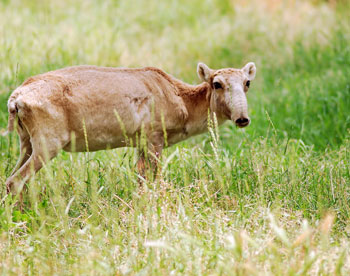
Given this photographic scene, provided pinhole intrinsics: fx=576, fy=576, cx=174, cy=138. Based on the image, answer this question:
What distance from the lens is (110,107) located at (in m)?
5.70

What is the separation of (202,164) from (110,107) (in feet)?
3.90

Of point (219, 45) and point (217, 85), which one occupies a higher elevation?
point (217, 85)

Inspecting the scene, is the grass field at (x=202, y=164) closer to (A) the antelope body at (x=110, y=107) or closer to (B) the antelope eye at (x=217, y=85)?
(A) the antelope body at (x=110, y=107)

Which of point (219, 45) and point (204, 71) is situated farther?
point (219, 45)

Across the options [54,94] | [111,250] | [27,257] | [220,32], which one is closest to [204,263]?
[111,250]

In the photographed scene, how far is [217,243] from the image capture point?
4.35m

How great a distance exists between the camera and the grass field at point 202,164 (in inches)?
162

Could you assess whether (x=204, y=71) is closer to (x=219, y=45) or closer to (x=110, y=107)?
(x=110, y=107)

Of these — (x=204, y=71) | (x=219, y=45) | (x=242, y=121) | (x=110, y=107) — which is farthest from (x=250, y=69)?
(x=219, y=45)

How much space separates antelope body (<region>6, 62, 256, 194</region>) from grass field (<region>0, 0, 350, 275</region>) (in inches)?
9.4

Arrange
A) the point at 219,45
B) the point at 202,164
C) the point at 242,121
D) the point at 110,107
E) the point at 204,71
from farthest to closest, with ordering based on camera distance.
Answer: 1. the point at 219,45
2. the point at 204,71
3. the point at 202,164
4. the point at 242,121
5. the point at 110,107

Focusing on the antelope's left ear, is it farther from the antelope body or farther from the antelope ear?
the antelope ear

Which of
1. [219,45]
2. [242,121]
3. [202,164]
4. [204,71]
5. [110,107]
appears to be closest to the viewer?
[110,107]

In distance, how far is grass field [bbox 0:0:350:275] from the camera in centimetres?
412
